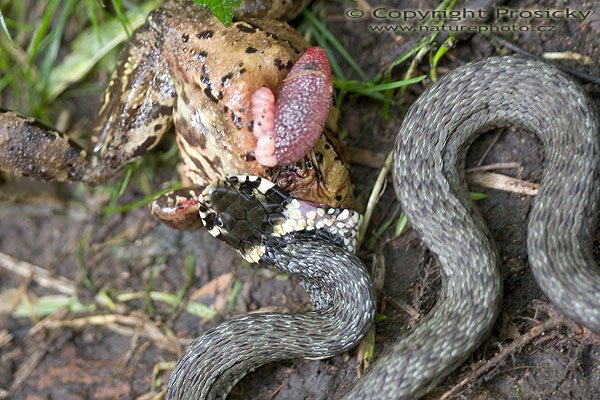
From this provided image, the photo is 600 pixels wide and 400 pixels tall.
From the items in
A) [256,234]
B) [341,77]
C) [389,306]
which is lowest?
[389,306]

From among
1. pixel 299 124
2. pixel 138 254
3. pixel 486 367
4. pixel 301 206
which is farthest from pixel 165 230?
pixel 486 367

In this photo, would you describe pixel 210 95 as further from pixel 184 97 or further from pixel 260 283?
pixel 260 283

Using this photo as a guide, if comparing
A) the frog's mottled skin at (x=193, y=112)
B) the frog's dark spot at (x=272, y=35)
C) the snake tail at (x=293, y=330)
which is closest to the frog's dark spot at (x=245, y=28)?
the frog's mottled skin at (x=193, y=112)

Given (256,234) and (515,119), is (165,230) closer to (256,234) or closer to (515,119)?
(256,234)

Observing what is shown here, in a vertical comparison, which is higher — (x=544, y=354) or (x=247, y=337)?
(x=544, y=354)

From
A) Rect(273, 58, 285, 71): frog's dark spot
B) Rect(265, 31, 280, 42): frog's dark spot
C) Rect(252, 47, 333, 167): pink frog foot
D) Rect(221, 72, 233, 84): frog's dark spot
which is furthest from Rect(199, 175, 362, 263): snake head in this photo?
Rect(265, 31, 280, 42): frog's dark spot

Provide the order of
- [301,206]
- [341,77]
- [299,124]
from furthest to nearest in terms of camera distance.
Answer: [341,77]
[301,206]
[299,124]

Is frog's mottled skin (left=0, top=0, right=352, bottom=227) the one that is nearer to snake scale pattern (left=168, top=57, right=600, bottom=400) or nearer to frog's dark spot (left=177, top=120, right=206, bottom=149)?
frog's dark spot (left=177, top=120, right=206, bottom=149)
